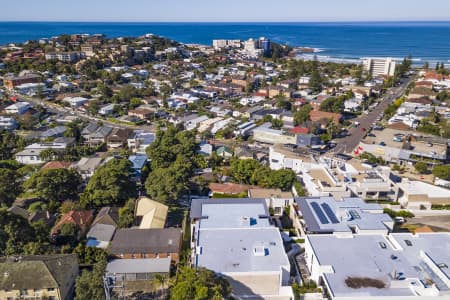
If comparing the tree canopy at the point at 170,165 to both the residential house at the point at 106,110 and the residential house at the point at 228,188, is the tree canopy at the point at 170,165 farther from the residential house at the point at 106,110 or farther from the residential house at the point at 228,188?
the residential house at the point at 106,110

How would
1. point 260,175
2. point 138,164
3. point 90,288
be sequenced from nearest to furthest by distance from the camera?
1. point 90,288
2. point 260,175
3. point 138,164

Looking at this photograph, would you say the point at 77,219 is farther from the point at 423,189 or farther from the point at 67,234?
the point at 423,189

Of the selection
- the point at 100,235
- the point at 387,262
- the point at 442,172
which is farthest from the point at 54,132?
the point at 442,172

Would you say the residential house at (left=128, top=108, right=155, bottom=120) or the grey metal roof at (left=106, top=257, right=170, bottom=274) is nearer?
the grey metal roof at (left=106, top=257, right=170, bottom=274)

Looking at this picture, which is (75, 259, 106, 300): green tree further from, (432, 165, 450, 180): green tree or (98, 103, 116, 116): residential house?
(98, 103, 116, 116): residential house

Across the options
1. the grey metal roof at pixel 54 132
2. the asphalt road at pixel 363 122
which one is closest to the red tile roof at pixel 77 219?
the grey metal roof at pixel 54 132

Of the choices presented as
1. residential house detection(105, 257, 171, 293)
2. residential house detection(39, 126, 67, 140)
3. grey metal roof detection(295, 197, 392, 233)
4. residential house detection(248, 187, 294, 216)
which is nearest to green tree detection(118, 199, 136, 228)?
residential house detection(105, 257, 171, 293)
